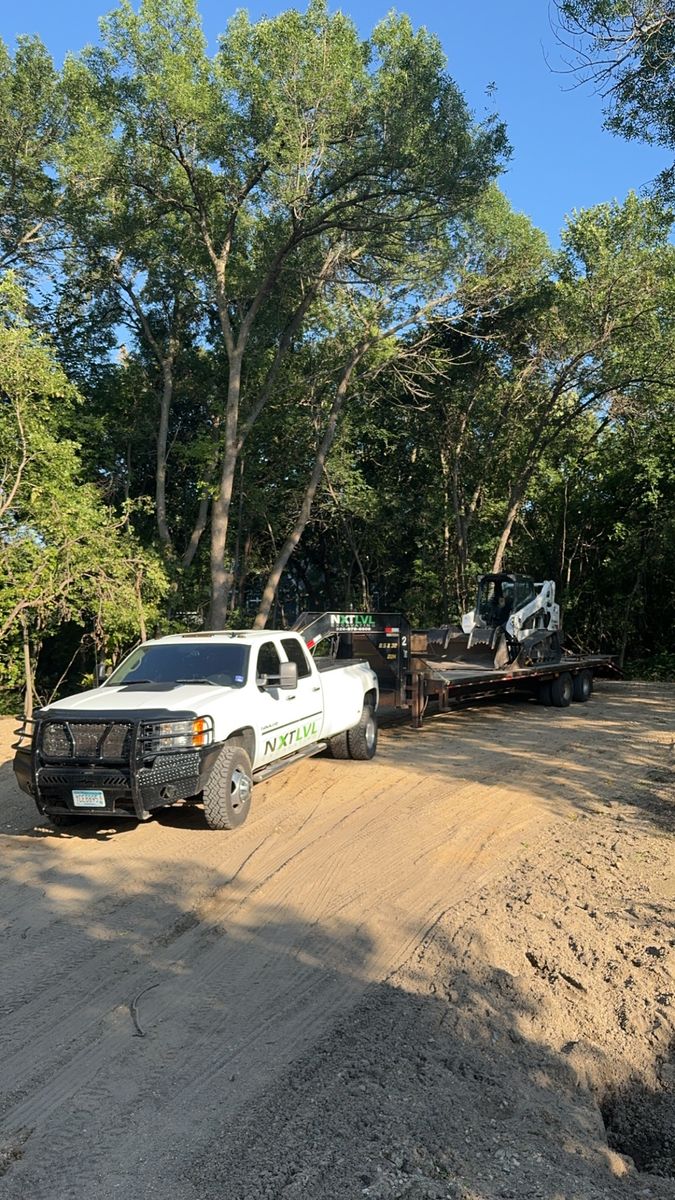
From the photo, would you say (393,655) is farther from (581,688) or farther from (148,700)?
(581,688)

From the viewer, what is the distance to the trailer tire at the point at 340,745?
35.9 ft

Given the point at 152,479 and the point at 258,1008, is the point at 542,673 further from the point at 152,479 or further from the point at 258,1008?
the point at 152,479

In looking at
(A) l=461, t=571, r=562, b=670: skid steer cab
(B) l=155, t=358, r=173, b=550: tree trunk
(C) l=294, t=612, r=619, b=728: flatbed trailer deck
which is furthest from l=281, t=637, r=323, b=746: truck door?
(B) l=155, t=358, r=173, b=550: tree trunk

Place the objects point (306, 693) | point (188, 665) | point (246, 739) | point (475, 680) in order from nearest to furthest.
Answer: point (246, 739) < point (188, 665) < point (306, 693) < point (475, 680)

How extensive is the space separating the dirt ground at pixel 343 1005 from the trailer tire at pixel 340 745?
2.16 m

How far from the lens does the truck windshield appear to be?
8680 mm

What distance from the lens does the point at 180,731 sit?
730 cm

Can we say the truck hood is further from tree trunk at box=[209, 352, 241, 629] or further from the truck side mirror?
tree trunk at box=[209, 352, 241, 629]

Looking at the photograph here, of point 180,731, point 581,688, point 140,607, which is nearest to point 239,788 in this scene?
point 180,731

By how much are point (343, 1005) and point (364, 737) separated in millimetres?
6449

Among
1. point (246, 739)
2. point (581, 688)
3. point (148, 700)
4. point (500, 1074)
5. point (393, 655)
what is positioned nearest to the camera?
point (500, 1074)

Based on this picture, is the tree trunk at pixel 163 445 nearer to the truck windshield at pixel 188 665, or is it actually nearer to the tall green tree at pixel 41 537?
the tall green tree at pixel 41 537

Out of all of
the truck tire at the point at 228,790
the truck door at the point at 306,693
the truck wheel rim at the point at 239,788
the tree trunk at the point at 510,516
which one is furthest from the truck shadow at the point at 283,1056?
the tree trunk at the point at 510,516

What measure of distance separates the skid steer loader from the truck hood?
28.6ft
